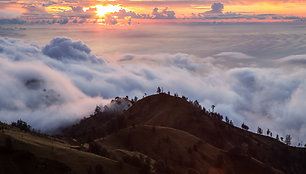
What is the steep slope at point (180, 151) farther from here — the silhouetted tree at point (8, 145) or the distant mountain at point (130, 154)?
the silhouetted tree at point (8, 145)

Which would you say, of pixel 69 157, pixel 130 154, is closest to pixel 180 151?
pixel 130 154

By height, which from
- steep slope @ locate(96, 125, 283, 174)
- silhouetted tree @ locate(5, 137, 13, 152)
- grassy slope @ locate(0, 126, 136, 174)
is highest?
silhouetted tree @ locate(5, 137, 13, 152)

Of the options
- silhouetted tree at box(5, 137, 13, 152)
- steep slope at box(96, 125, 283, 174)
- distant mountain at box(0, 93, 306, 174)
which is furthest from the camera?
steep slope at box(96, 125, 283, 174)

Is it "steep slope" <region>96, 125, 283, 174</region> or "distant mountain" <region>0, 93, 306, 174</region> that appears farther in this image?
"steep slope" <region>96, 125, 283, 174</region>

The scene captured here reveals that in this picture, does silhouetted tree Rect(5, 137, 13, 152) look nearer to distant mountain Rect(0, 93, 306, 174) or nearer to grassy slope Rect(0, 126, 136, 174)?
distant mountain Rect(0, 93, 306, 174)

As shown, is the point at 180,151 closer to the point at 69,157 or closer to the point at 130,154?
the point at 130,154

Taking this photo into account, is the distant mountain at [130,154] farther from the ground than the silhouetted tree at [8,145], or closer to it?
closer to it

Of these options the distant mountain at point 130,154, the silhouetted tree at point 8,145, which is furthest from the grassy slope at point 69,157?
the silhouetted tree at point 8,145

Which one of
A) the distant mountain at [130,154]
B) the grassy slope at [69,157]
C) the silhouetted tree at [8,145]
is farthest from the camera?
the grassy slope at [69,157]

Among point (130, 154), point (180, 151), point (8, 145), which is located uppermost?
point (8, 145)

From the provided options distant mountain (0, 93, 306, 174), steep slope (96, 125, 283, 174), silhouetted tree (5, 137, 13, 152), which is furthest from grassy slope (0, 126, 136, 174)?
steep slope (96, 125, 283, 174)

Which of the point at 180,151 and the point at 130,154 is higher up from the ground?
the point at 130,154

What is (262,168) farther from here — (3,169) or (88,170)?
(3,169)

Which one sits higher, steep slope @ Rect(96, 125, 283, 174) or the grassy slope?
the grassy slope
